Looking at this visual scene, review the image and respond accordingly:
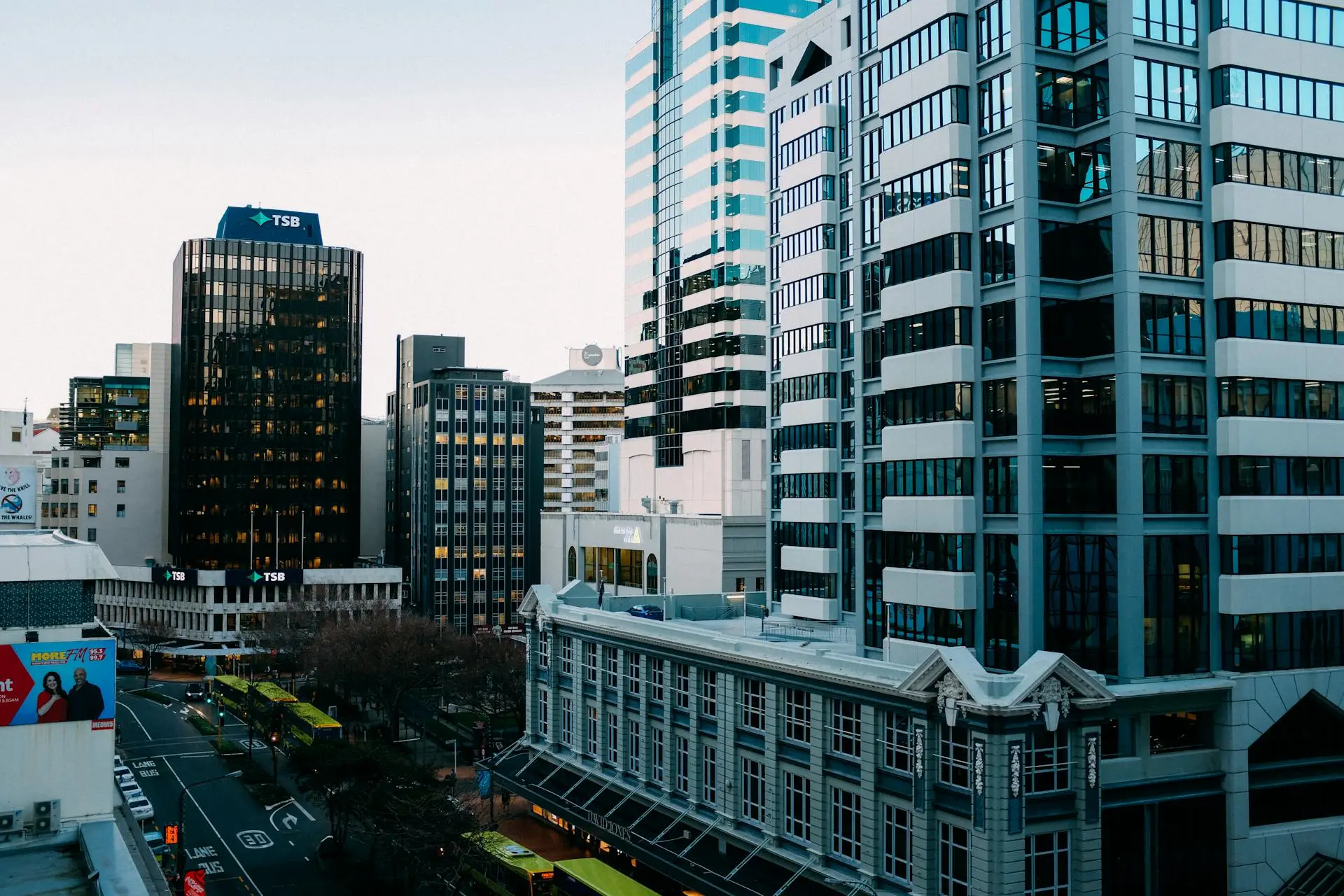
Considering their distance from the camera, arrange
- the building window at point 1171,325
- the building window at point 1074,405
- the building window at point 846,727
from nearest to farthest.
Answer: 1. the building window at point 1171,325
2. the building window at point 1074,405
3. the building window at point 846,727

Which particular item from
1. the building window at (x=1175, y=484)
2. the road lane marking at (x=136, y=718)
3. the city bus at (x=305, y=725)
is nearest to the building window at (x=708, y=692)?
the building window at (x=1175, y=484)

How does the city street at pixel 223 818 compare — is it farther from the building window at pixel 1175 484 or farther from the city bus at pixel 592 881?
the building window at pixel 1175 484

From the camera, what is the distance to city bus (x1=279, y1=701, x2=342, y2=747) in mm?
103688

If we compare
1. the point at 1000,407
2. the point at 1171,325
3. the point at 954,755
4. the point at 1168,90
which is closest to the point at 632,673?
the point at 954,755

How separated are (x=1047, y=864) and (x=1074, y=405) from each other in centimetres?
2140

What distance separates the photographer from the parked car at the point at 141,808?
85.2 metres

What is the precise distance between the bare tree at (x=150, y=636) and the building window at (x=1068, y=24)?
148355 millimetres

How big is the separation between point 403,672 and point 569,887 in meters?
49.9

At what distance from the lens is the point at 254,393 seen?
195 meters

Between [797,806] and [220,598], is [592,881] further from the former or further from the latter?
[220,598]

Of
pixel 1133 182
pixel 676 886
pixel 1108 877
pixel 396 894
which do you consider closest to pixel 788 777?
pixel 676 886

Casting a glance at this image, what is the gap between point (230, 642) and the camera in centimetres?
17662

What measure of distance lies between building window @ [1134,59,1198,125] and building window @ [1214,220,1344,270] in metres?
5.75

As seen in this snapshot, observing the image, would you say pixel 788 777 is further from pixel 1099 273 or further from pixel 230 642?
pixel 230 642
